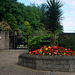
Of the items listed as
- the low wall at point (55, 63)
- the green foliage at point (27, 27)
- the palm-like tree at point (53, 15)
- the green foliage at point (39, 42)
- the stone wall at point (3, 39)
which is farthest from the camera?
the green foliage at point (27, 27)

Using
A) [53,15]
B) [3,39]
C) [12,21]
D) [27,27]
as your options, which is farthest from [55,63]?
[27,27]

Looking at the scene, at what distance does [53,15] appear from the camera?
12242 millimetres

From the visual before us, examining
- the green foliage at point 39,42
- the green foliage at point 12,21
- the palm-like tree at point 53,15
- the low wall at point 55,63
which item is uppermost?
the green foliage at point 12,21

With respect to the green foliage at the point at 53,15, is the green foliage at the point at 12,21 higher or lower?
higher

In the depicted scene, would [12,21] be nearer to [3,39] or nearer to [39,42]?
[3,39]

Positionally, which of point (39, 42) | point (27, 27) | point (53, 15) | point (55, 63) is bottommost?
point (55, 63)

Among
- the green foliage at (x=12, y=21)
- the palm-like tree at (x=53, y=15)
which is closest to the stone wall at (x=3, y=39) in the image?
the green foliage at (x=12, y=21)

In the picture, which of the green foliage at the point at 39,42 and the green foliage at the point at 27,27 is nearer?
the green foliage at the point at 39,42

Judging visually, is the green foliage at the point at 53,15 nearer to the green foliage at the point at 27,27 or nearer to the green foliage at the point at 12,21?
the green foliage at the point at 12,21

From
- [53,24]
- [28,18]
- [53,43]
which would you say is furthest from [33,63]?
[28,18]

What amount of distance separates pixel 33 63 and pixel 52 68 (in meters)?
1.04

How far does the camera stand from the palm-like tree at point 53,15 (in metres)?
12.2

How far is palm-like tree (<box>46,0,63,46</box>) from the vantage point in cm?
1223

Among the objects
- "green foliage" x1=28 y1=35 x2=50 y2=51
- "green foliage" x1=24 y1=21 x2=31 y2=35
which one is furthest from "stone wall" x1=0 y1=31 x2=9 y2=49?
"green foliage" x1=24 y1=21 x2=31 y2=35
